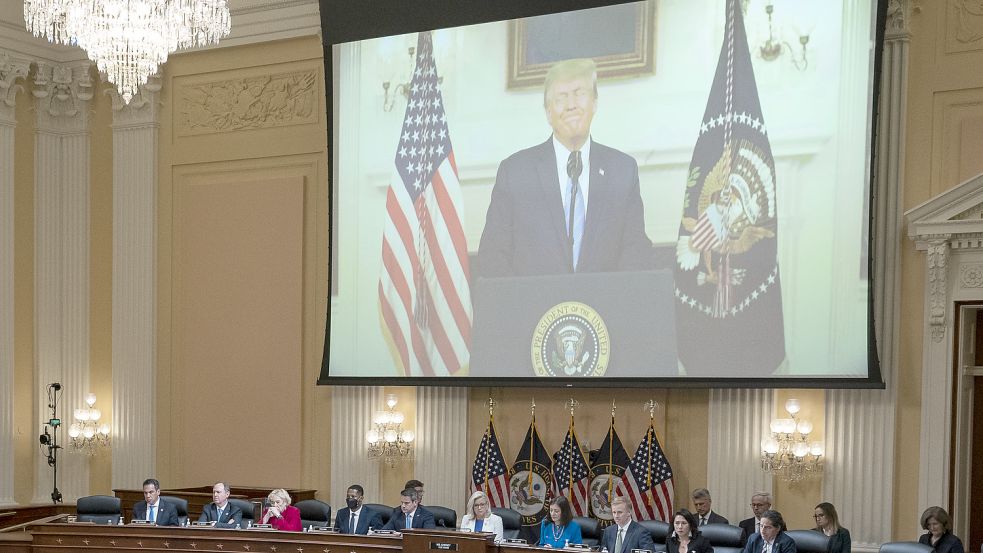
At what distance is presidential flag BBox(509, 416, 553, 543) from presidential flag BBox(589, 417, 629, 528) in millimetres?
476

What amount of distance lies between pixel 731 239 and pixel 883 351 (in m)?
1.62

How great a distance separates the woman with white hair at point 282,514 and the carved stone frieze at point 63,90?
660 centimetres

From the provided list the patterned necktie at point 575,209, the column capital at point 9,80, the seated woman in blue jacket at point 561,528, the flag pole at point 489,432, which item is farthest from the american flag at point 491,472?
the column capital at point 9,80

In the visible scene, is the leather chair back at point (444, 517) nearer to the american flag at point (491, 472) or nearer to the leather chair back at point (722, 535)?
the american flag at point (491, 472)

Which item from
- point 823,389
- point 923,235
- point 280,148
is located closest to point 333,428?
point 280,148

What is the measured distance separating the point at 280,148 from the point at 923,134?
6979mm

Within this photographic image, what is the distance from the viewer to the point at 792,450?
1149 cm

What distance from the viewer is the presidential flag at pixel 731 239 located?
37.8 feet

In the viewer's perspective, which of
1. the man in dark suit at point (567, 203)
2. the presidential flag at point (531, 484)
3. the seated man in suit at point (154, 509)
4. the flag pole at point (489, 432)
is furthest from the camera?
the flag pole at point (489, 432)

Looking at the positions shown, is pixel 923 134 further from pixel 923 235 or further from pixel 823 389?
pixel 823 389

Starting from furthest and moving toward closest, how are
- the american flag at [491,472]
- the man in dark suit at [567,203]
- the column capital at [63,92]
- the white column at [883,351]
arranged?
the column capital at [63,92] → the american flag at [491,472] → the man in dark suit at [567,203] → the white column at [883,351]

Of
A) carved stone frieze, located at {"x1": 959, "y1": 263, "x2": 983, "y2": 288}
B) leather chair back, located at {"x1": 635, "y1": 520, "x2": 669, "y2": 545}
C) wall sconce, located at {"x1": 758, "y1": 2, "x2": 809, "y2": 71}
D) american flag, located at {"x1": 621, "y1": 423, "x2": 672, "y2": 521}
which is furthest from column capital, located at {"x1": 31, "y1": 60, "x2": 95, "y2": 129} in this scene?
carved stone frieze, located at {"x1": 959, "y1": 263, "x2": 983, "y2": 288}

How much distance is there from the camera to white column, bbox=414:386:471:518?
13.3 metres

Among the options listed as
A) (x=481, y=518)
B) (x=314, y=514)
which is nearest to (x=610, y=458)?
(x=481, y=518)
